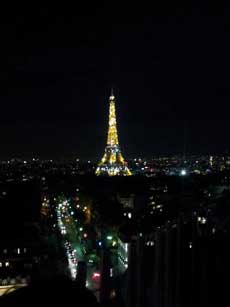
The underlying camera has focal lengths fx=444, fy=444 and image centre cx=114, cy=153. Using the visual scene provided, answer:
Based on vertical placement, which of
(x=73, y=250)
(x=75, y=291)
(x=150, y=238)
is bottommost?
(x=73, y=250)

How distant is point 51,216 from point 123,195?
5.42m

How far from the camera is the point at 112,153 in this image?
141 ft

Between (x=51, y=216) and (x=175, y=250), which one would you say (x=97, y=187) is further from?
(x=175, y=250)

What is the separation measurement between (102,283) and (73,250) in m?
7.09

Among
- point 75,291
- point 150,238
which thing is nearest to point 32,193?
point 150,238

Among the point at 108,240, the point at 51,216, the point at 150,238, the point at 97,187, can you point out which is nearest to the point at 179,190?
the point at 97,187

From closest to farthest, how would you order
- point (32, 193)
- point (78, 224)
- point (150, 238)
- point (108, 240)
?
point (150, 238), point (108, 240), point (78, 224), point (32, 193)

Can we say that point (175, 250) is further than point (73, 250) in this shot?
No

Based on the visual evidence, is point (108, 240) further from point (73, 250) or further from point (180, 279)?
point (180, 279)

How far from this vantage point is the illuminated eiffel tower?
4222 cm

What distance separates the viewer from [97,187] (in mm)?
28000

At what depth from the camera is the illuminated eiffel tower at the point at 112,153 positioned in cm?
4222

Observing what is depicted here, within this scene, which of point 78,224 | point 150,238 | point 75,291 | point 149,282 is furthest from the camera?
point 78,224

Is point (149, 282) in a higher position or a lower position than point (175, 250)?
lower
